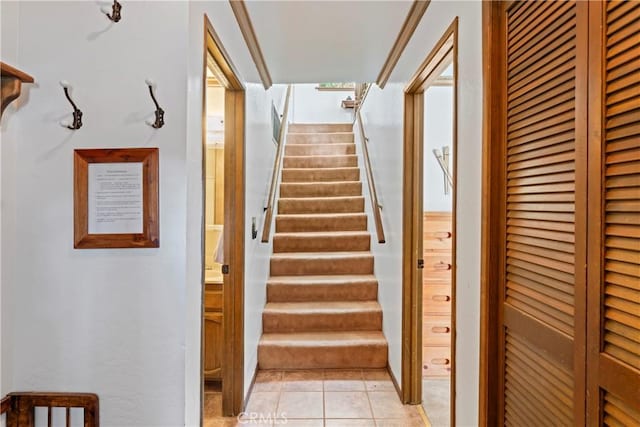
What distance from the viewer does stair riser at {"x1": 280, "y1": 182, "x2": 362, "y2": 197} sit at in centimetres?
474

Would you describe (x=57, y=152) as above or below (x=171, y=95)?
below

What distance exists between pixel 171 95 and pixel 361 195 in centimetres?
361

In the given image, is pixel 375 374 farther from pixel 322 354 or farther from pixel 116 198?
pixel 116 198

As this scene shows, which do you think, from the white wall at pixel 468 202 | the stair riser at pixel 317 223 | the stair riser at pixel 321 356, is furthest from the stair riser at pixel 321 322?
the white wall at pixel 468 202

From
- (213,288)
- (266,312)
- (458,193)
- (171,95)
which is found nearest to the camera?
(171,95)

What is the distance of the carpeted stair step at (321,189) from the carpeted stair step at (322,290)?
58.9 inches

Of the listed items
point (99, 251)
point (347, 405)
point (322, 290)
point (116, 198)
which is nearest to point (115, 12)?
point (116, 198)

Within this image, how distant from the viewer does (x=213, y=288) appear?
2633mm

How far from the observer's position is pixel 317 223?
4.27 meters

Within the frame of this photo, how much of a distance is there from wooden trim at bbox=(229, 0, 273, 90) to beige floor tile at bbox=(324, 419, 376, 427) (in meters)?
2.27

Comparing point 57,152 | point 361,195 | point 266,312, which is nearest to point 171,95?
point 57,152

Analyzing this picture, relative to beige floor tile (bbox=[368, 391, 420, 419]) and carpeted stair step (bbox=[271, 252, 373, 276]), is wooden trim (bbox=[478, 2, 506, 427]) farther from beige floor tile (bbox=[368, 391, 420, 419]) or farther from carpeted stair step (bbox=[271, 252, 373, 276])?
carpeted stair step (bbox=[271, 252, 373, 276])

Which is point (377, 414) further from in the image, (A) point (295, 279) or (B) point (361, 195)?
(B) point (361, 195)

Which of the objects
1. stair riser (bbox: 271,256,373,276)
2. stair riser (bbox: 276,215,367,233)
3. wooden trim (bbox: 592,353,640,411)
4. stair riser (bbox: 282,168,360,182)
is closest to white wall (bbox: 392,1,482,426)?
wooden trim (bbox: 592,353,640,411)
